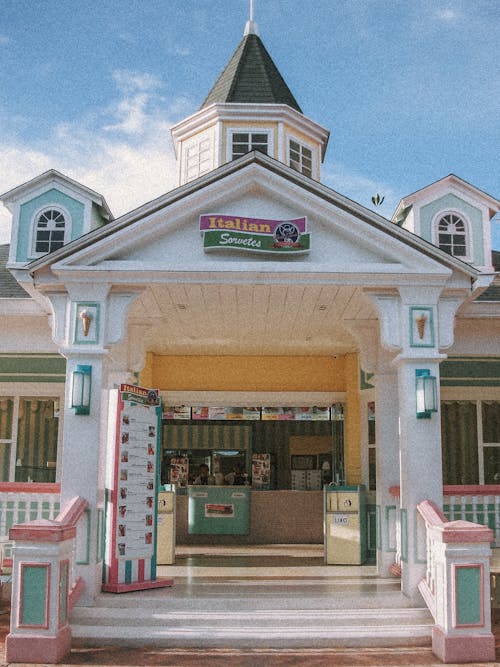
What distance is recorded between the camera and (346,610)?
843cm

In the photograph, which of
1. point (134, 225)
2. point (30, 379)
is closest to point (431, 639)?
point (134, 225)

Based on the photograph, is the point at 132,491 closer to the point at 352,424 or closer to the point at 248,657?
the point at 248,657

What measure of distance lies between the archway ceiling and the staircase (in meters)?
3.61

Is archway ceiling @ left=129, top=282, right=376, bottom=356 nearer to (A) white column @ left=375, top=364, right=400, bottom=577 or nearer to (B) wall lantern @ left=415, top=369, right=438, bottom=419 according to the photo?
(A) white column @ left=375, top=364, right=400, bottom=577

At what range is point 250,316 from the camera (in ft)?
35.8

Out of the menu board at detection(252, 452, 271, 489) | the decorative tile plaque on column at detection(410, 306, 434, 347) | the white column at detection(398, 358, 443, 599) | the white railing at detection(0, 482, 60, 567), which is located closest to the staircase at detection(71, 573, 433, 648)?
the white column at detection(398, 358, 443, 599)

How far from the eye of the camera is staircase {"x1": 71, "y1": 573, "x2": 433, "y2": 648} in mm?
7902

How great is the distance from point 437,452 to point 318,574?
8.90 ft

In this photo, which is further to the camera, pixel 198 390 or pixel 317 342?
pixel 198 390

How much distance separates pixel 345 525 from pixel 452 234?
4.95 metres

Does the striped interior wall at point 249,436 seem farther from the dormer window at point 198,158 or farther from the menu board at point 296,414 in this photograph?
the dormer window at point 198,158

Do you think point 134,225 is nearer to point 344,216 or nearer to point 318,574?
point 344,216

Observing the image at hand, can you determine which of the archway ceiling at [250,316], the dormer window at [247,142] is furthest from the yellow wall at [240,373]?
the dormer window at [247,142]

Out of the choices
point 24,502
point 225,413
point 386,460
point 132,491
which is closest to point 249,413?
point 225,413
